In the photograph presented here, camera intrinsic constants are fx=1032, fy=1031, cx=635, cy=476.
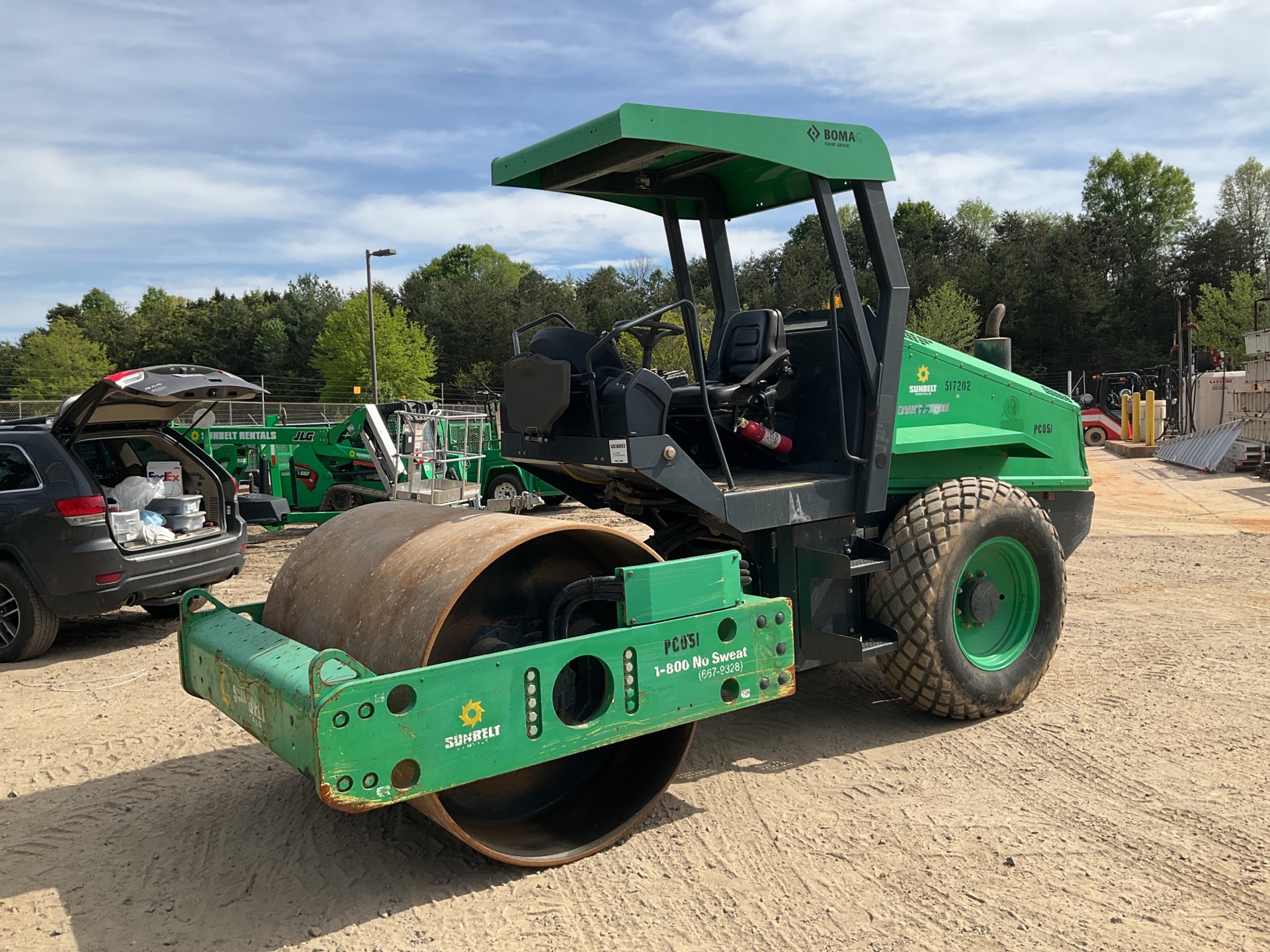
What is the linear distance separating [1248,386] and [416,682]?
24.6 m

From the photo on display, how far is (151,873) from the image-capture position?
3.88 metres

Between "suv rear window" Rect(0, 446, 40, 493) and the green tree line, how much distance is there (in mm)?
33111

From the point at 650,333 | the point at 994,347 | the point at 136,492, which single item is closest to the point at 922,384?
the point at 994,347

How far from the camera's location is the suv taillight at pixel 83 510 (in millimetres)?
7164

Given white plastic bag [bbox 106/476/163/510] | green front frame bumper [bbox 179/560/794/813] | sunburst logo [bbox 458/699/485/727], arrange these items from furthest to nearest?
white plastic bag [bbox 106/476/163/510] < sunburst logo [bbox 458/699/485/727] < green front frame bumper [bbox 179/560/794/813]

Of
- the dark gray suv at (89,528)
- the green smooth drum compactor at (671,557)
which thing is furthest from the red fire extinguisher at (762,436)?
the dark gray suv at (89,528)

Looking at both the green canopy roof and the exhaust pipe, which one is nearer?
the green canopy roof

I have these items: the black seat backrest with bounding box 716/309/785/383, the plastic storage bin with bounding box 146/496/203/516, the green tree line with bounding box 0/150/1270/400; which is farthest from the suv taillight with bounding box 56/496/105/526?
the green tree line with bounding box 0/150/1270/400

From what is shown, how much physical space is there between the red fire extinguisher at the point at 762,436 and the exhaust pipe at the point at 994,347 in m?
1.75

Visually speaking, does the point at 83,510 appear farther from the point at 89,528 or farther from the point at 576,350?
the point at 576,350

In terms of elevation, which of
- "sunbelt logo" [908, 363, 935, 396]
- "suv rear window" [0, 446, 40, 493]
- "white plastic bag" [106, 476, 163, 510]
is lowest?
"white plastic bag" [106, 476, 163, 510]

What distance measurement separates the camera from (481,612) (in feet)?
13.5

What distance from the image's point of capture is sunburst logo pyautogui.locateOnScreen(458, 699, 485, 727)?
3.37 m

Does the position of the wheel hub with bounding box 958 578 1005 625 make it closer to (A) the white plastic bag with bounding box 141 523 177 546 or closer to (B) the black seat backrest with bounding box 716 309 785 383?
(B) the black seat backrest with bounding box 716 309 785 383
